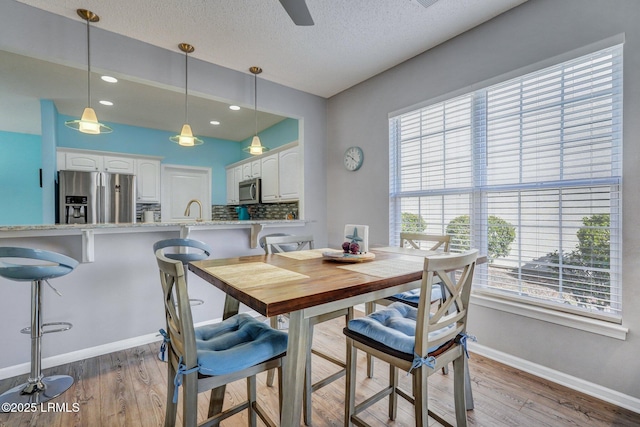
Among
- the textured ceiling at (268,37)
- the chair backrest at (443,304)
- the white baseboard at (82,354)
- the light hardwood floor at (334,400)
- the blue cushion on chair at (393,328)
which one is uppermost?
the textured ceiling at (268,37)

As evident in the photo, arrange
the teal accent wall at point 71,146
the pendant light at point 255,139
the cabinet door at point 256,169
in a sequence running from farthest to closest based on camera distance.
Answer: the cabinet door at point 256,169, the teal accent wall at point 71,146, the pendant light at point 255,139

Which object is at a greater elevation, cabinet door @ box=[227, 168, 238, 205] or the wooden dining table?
cabinet door @ box=[227, 168, 238, 205]

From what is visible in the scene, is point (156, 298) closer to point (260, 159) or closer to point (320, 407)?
point (320, 407)

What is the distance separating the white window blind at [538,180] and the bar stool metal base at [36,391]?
3.06 meters

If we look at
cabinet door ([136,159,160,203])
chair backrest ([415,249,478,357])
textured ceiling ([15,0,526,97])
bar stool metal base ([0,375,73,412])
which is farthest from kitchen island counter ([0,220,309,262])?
cabinet door ([136,159,160,203])

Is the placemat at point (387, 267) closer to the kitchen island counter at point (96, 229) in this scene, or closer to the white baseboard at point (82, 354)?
the kitchen island counter at point (96, 229)

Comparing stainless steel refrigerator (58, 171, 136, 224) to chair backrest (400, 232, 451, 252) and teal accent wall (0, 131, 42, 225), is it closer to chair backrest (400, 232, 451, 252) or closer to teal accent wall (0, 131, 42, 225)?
teal accent wall (0, 131, 42, 225)

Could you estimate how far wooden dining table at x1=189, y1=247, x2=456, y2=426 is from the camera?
1.09 meters

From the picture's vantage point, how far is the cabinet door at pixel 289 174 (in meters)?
3.83

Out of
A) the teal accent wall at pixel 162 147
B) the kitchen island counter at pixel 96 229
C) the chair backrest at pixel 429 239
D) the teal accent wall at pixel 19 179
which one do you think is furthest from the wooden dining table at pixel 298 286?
the teal accent wall at pixel 19 179

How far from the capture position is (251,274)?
56.5 inches

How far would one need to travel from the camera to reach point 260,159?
4672mm

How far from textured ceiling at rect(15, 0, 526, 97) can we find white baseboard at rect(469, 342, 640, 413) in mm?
2604

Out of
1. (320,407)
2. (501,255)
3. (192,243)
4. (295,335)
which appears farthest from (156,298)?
(501,255)
